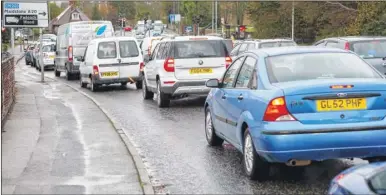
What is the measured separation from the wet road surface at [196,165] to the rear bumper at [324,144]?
44 centimetres

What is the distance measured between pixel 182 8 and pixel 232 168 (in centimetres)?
9262

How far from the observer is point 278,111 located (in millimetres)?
7273

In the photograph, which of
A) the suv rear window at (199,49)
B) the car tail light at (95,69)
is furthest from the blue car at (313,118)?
the car tail light at (95,69)

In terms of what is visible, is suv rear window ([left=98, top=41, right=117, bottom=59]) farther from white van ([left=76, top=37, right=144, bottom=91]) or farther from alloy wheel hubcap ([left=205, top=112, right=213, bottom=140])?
alloy wheel hubcap ([left=205, top=112, right=213, bottom=140])

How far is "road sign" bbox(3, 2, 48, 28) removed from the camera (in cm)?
2739

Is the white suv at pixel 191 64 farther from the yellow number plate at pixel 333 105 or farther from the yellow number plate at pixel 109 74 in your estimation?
the yellow number plate at pixel 333 105

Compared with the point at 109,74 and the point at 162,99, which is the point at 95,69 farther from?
the point at 162,99

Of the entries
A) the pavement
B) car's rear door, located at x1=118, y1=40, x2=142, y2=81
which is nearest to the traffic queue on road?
the pavement

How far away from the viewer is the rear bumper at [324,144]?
7180 mm

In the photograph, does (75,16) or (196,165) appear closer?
(196,165)

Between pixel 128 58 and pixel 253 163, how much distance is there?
50.5ft

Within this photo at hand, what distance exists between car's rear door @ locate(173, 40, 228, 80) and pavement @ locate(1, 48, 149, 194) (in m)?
2.24

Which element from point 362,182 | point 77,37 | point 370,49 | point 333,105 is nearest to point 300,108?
point 333,105

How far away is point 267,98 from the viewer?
7395mm
